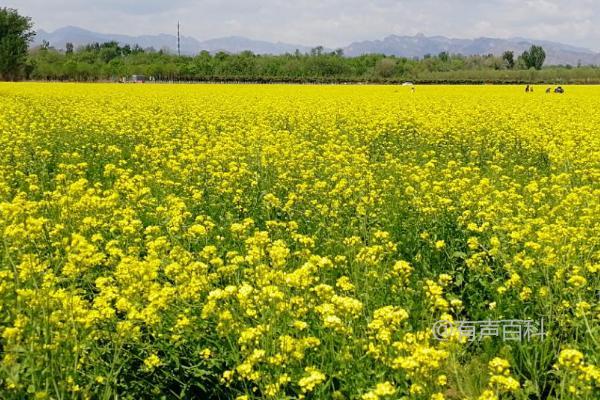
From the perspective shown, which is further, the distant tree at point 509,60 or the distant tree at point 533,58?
the distant tree at point 533,58

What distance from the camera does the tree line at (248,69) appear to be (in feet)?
224

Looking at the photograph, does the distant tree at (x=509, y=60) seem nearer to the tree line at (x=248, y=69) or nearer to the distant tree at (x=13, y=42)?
the tree line at (x=248, y=69)

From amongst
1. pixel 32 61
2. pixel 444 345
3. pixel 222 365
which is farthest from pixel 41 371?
pixel 32 61

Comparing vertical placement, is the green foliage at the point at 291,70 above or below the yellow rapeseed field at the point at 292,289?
above

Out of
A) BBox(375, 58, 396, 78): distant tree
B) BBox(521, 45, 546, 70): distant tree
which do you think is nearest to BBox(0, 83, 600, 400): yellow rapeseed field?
BBox(375, 58, 396, 78): distant tree

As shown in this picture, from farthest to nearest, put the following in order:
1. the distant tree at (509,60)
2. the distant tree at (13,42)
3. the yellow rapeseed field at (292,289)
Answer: the distant tree at (509,60) → the distant tree at (13,42) → the yellow rapeseed field at (292,289)

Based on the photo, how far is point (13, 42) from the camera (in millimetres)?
69500

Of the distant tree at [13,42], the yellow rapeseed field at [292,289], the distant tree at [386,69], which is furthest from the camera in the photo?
the distant tree at [386,69]

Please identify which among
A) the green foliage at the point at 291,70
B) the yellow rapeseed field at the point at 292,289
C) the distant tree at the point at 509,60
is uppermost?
the distant tree at the point at 509,60

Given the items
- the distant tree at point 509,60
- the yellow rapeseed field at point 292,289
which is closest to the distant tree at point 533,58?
the distant tree at point 509,60

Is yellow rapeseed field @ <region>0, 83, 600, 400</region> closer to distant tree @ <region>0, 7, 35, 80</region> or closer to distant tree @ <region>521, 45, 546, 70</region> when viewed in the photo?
distant tree @ <region>0, 7, 35, 80</region>

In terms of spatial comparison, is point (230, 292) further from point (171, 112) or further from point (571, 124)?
point (171, 112)

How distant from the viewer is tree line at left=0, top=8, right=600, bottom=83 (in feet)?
224

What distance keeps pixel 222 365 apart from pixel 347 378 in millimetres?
873
